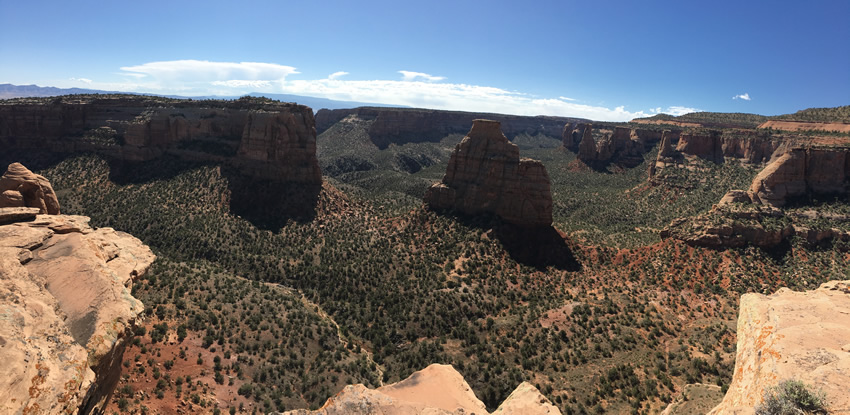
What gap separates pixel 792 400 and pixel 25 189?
36.5 m

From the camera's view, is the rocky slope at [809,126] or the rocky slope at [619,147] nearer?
the rocky slope at [809,126]

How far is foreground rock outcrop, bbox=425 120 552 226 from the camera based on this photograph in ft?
169

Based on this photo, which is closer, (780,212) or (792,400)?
(792,400)

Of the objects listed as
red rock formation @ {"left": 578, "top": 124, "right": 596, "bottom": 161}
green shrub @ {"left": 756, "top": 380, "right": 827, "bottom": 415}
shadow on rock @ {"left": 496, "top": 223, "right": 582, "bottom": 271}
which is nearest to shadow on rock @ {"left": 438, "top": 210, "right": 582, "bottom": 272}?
shadow on rock @ {"left": 496, "top": 223, "right": 582, "bottom": 271}

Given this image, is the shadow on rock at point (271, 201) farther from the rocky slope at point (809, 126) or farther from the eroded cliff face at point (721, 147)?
the rocky slope at point (809, 126)

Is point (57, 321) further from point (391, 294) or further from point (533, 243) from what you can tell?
point (533, 243)

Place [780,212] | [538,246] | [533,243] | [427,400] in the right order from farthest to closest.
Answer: [533,243] < [538,246] < [780,212] < [427,400]

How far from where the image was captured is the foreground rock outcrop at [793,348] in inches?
439

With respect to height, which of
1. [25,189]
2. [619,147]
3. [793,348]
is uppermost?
[619,147]

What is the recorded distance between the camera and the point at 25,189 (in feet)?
74.6

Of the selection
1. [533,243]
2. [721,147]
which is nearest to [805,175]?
[533,243]

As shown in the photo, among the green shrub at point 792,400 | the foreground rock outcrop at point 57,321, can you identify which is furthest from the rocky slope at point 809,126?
the foreground rock outcrop at point 57,321

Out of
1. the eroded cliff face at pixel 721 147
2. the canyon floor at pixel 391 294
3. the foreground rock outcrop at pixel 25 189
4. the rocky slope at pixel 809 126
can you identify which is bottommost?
the canyon floor at pixel 391 294

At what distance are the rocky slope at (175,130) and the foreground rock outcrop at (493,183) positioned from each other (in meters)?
26.3
